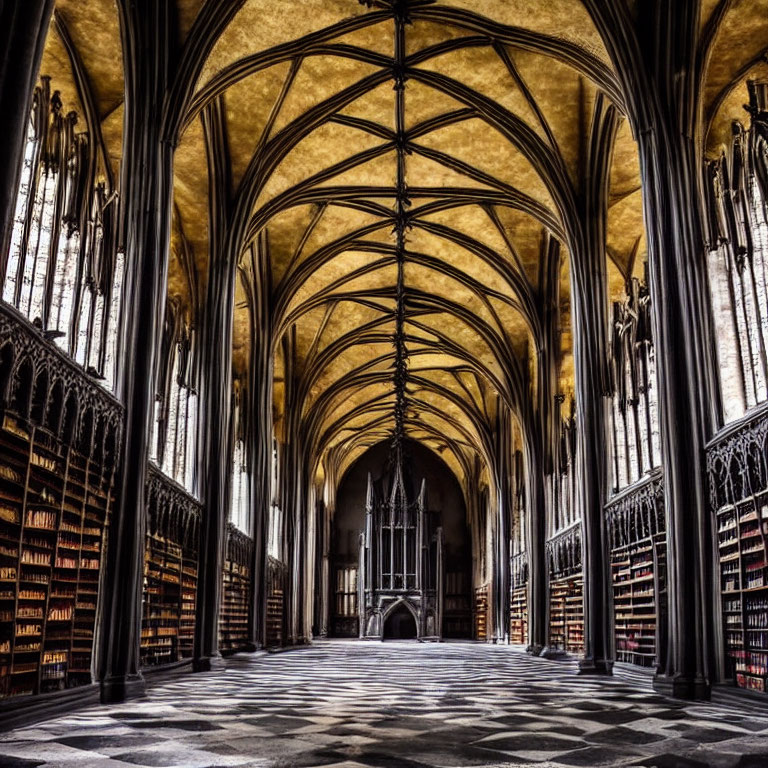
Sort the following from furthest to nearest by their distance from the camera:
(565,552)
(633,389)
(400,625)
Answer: (400,625) → (565,552) → (633,389)

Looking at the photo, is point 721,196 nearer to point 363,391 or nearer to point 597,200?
point 597,200

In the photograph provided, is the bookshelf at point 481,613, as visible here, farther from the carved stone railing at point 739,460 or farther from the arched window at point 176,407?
the carved stone railing at point 739,460

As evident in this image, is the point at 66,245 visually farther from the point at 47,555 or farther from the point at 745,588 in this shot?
the point at 745,588

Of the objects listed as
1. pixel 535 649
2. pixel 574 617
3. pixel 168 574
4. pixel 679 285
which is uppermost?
pixel 679 285

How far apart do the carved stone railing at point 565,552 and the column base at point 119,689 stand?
1144 cm

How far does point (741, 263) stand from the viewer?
11.4m

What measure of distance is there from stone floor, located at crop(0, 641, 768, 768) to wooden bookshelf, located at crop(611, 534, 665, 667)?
2293 millimetres

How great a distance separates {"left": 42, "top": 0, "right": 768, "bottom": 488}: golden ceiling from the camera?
542 inches

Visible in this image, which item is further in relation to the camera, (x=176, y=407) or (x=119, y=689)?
(x=176, y=407)

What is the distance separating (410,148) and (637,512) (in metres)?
9.19

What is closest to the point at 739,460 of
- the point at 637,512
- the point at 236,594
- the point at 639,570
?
the point at 637,512

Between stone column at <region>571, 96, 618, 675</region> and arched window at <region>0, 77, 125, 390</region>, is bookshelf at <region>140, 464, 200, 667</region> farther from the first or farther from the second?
stone column at <region>571, 96, 618, 675</region>

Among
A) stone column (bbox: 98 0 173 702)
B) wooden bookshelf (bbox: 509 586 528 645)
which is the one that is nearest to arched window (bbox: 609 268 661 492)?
stone column (bbox: 98 0 173 702)

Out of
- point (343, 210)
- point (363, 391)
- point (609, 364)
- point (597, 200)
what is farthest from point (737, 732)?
point (363, 391)
